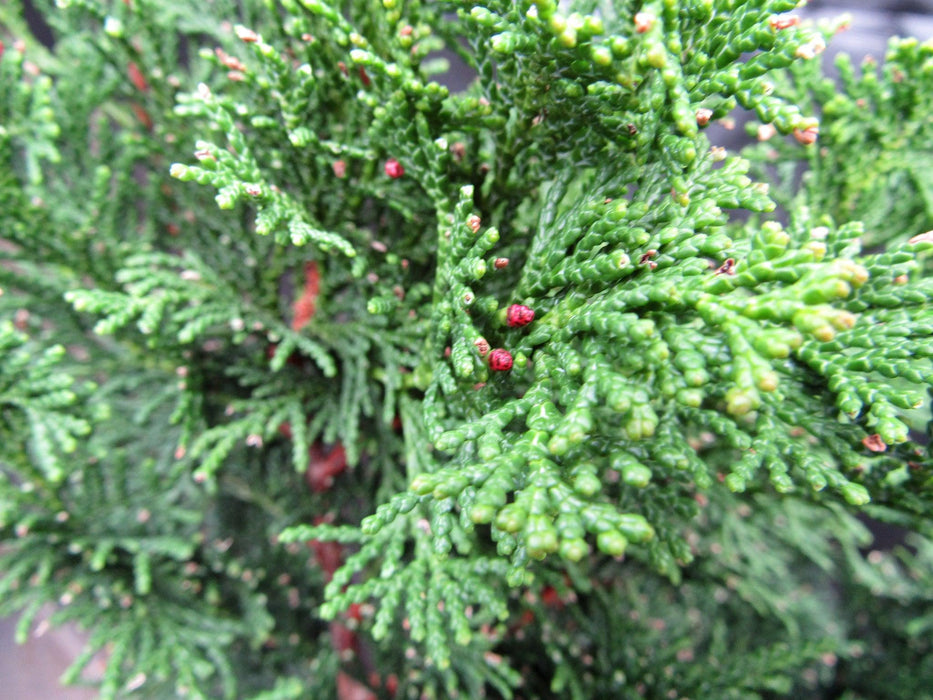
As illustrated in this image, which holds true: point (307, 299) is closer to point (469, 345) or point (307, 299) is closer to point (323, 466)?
point (323, 466)

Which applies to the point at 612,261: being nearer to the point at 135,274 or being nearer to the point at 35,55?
the point at 135,274

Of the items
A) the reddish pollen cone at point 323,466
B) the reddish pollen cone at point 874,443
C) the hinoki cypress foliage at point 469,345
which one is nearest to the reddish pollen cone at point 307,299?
the hinoki cypress foliage at point 469,345

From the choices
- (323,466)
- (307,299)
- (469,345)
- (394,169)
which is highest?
(394,169)

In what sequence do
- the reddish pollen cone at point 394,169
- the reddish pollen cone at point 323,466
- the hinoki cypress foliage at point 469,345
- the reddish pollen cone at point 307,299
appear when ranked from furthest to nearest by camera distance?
the reddish pollen cone at point 323,466 < the reddish pollen cone at point 307,299 < the reddish pollen cone at point 394,169 < the hinoki cypress foliage at point 469,345

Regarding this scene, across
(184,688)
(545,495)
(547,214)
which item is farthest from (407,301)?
(184,688)

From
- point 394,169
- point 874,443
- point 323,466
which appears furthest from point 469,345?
point 323,466

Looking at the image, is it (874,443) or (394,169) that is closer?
(874,443)

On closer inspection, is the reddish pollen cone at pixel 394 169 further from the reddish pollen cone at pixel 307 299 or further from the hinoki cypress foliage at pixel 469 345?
the reddish pollen cone at pixel 307 299

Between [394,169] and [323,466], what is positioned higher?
[394,169]

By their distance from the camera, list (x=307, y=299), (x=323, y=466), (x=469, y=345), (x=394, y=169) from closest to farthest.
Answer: (x=469, y=345), (x=394, y=169), (x=307, y=299), (x=323, y=466)
